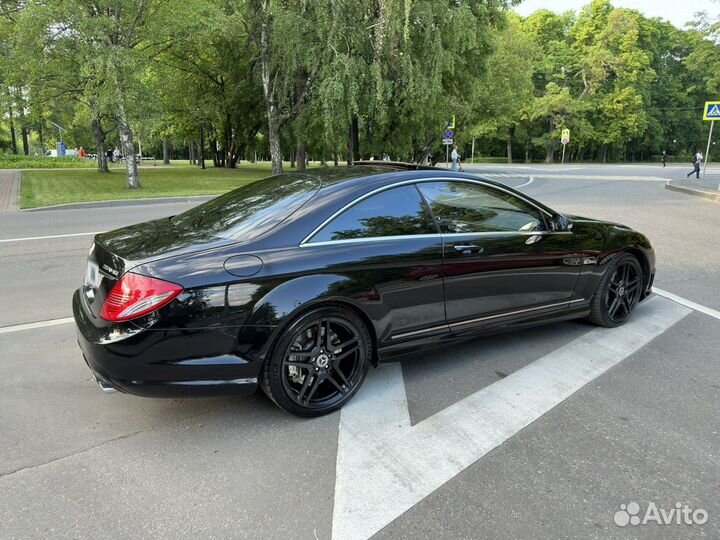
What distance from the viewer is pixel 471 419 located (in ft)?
10.5

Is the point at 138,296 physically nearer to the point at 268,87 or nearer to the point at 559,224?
the point at 559,224

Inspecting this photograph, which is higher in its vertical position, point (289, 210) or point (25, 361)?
point (289, 210)

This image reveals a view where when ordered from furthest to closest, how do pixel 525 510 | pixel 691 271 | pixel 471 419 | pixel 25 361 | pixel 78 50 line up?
pixel 78 50 → pixel 691 271 → pixel 25 361 → pixel 471 419 → pixel 525 510

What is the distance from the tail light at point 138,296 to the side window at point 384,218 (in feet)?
3.02

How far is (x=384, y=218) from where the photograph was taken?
11.7 ft

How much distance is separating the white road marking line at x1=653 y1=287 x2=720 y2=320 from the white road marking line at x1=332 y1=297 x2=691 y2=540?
1.41m

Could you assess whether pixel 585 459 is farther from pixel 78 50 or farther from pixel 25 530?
pixel 78 50

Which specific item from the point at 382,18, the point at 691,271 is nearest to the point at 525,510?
the point at 691,271

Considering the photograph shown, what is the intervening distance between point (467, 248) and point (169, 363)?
215 centimetres

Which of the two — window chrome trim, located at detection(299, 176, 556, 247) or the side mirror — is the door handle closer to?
window chrome trim, located at detection(299, 176, 556, 247)

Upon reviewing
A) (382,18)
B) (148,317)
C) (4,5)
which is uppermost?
(4,5)

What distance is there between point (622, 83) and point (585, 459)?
70.3 metres

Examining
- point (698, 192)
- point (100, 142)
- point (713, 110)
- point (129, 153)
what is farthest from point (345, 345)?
point (100, 142)

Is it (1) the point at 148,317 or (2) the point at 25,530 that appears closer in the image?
(2) the point at 25,530
